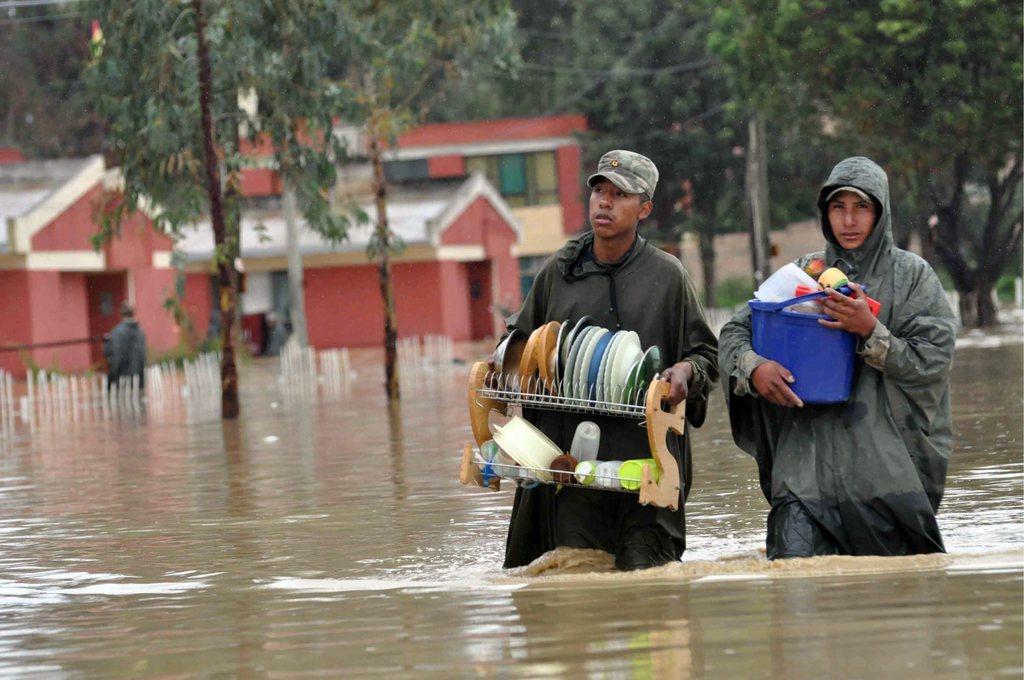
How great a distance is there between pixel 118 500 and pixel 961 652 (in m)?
8.41

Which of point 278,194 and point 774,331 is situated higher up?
point 278,194

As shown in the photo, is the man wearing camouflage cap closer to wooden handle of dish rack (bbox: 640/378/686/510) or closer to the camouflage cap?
the camouflage cap

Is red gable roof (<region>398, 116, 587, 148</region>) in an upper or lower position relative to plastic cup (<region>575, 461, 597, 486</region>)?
upper

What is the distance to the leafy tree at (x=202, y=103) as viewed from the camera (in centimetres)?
2336

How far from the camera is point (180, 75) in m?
24.5

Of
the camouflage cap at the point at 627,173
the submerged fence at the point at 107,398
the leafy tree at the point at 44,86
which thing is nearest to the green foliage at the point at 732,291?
the leafy tree at the point at 44,86

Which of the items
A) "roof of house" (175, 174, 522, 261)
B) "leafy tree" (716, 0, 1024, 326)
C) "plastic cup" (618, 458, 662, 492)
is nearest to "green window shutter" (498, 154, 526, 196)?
"roof of house" (175, 174, 522, 261)

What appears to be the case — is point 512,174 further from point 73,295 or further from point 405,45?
point 405,45

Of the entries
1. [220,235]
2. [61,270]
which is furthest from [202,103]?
[61,270]

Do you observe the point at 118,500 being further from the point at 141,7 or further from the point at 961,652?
the point at 141,7

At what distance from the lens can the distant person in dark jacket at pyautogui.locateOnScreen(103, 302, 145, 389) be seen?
27.8 metres

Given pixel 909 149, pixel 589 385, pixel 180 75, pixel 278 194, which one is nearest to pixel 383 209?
pixel 180 75

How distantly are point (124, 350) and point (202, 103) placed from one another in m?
6.23

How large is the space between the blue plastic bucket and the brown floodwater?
64 centimetres
